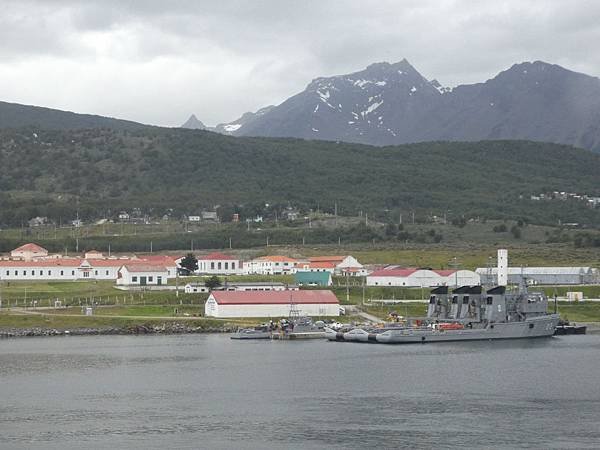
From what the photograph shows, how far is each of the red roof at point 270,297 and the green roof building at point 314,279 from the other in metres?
13.8

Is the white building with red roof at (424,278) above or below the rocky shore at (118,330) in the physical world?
above

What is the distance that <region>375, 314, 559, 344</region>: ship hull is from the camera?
75375 mm

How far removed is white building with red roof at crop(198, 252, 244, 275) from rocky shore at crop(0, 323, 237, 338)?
3421 centimetres

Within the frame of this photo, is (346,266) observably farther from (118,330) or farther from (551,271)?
(118,330)

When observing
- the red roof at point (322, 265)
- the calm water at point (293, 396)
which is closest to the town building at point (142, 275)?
the red roof at point (322, 265)

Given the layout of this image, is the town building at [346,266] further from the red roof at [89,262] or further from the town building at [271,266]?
the red roof at [89,262]

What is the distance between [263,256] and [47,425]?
80.5m

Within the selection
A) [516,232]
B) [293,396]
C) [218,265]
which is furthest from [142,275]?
[516,232]

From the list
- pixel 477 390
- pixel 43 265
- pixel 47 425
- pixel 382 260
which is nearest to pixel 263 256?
pixel 382 260

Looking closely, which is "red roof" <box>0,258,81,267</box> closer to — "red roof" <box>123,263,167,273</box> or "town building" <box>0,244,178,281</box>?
"town building" <box>0,244,178,281</box>

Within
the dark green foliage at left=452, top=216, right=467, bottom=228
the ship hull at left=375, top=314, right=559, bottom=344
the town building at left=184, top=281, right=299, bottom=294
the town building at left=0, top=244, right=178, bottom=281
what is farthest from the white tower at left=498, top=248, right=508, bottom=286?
the dark green foliage at left=452, top=216, right=467, bottom=228

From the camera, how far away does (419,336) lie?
75.9 meters

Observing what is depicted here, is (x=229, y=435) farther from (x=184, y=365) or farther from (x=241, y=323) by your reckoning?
(x=241, y=323)

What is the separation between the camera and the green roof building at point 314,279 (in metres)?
102
